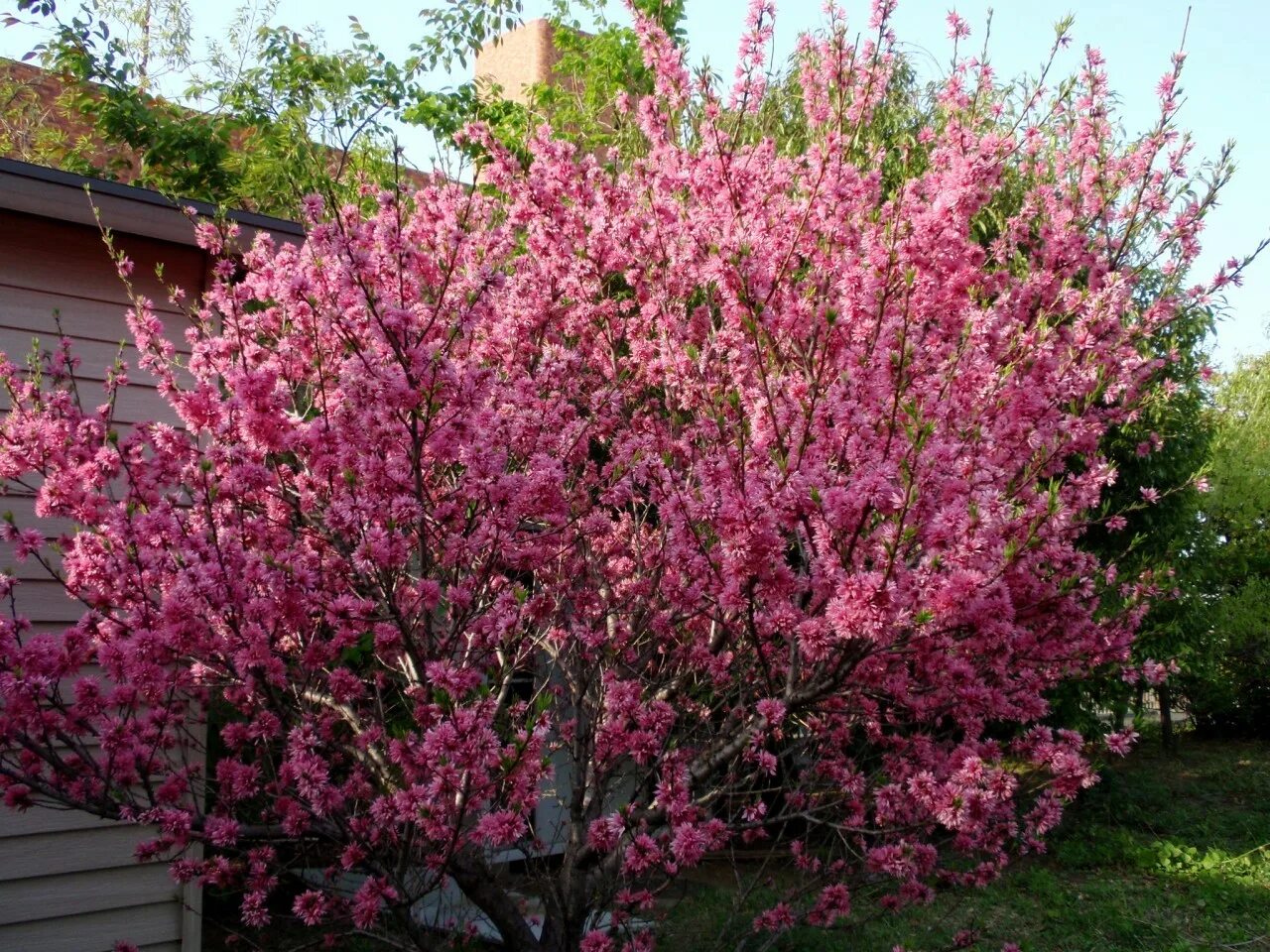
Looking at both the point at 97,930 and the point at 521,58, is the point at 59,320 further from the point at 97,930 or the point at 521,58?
the point at 521,58

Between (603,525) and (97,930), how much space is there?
2.51m

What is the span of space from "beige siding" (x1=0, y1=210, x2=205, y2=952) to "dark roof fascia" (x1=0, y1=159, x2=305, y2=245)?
8.3 inches

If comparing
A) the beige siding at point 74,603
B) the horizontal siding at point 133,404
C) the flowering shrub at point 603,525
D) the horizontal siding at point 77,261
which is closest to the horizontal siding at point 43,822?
the beige siding at point 74,603

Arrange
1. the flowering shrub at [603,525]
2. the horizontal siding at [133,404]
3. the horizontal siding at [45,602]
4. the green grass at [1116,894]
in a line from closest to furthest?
1. the flowering shrub at [603,525]
2. the horizontal siding at [45,602]
3. the horizontal siding at [133,404]
4. the green grass at [1116,894]

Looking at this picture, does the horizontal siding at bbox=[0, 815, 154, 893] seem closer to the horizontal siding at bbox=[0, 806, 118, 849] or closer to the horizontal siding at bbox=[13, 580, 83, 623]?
the horizontal siding at bbox=[0, 806, 118, 849]

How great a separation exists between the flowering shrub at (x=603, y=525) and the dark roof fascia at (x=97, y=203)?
0.18 metres

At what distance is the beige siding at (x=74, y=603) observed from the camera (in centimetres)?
375

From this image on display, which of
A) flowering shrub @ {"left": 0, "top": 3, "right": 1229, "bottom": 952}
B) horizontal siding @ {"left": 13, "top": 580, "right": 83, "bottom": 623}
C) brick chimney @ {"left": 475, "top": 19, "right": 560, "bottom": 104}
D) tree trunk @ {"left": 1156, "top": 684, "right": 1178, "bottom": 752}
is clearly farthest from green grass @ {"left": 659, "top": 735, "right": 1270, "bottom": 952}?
brick chimney @ {"left": 475, "top": 19, "right": 560, "bottom": 104}

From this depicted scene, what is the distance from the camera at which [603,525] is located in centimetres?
425

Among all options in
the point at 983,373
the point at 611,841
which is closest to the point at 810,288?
the point at 983,373

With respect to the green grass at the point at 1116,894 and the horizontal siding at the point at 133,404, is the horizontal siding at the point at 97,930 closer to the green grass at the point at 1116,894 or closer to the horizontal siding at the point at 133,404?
the horizontal siding at the point at 133,404

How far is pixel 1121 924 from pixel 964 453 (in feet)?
16.1

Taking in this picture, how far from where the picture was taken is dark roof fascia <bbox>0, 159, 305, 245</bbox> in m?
3.79

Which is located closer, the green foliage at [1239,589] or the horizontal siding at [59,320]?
the horizontal siding at [59,320]
